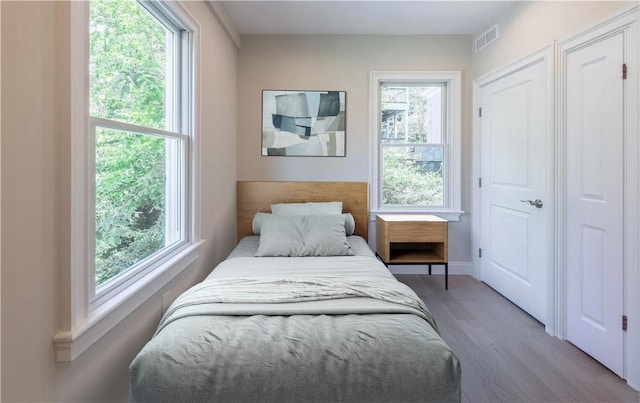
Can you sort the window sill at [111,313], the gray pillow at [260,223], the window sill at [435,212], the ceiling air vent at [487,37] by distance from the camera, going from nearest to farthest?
the window sill at [111,313] → the gray pillow at [260,223] → the ceiling air vent at [487,37] → the window sill at [435,212]

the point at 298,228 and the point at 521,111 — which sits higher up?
the point at 521,111

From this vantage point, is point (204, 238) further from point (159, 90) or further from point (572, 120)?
point (572, 120)

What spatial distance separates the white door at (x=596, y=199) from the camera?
2.08 meters

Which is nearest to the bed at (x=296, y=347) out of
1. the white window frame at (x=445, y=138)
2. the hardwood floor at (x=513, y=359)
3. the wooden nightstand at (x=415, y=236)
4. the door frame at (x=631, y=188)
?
the hardwood floor at (x=513, y=359)

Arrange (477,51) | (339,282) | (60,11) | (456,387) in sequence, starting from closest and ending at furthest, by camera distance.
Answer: (60,11) < (456,387) < (339,282) < (477,51)

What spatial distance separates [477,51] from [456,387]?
11.4 feet

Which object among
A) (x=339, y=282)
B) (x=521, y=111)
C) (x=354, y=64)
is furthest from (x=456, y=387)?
(x=354, y=64)

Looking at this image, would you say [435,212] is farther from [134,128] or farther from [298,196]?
[134,128]

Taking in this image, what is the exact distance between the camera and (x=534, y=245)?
291 cm

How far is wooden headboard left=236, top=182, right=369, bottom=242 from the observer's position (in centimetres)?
381

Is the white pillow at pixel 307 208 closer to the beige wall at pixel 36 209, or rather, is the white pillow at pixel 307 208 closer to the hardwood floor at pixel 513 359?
the hardwood floor at pixel 513 359

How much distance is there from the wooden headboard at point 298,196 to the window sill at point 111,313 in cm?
157

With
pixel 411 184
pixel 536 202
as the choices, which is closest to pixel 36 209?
pixel 536 202

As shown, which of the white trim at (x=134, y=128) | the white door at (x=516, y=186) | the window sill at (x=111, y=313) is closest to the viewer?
the window sill at (x=111, y=313)
